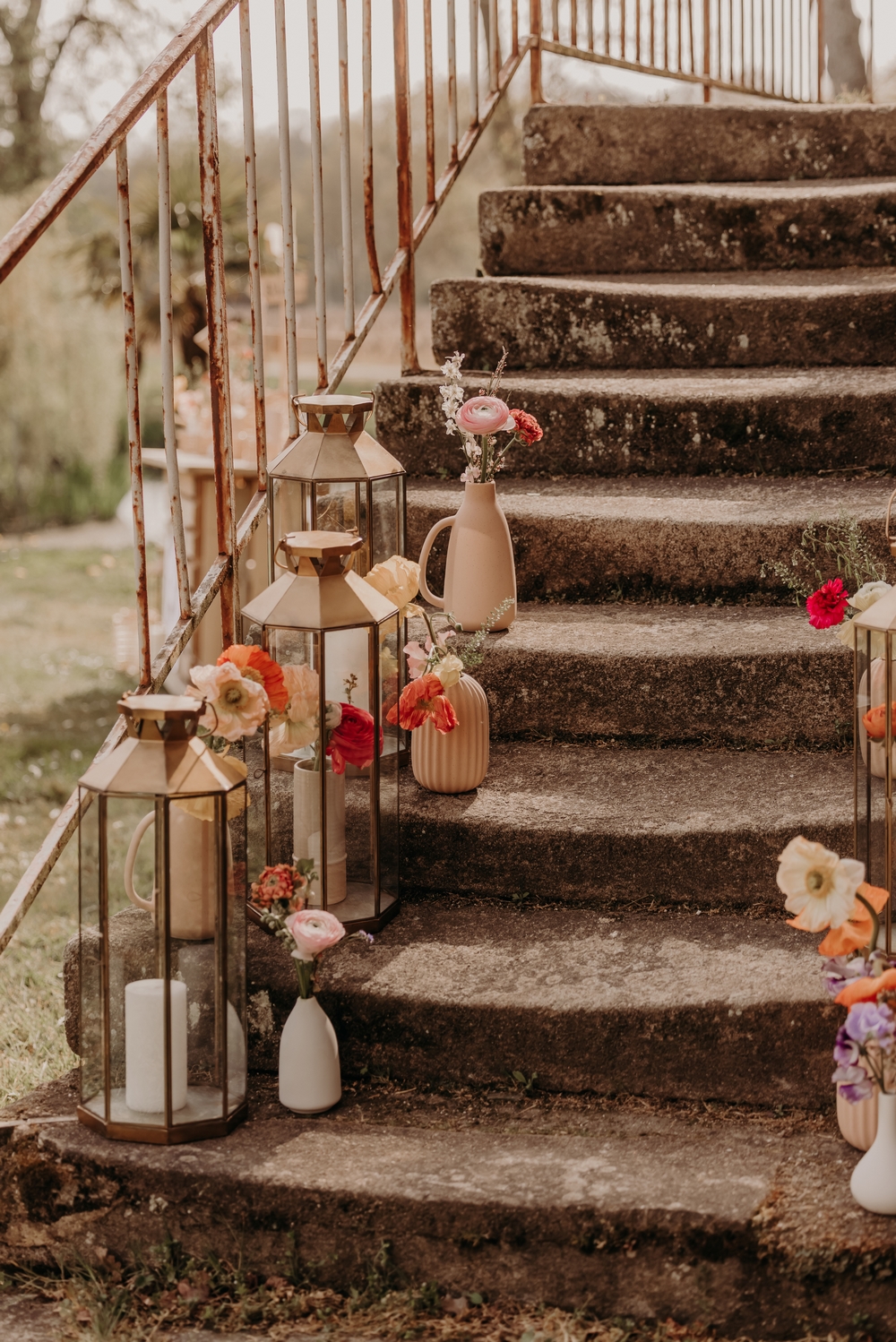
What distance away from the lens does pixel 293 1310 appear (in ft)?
6.05

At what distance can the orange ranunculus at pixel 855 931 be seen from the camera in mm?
1812

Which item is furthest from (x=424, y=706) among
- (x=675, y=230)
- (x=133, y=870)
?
(x=675, y=230)

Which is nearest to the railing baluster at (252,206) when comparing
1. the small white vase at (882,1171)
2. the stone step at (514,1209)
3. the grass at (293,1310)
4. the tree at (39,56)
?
the stone step at (514,1209)

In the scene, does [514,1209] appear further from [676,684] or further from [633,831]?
[676,684]

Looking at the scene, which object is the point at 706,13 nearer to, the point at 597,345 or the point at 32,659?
the point at 597,345

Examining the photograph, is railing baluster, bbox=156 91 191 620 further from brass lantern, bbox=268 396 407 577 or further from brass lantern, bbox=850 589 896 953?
brass lantern, bbox=850 589 896 953

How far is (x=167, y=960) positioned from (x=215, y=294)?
1.12 meters

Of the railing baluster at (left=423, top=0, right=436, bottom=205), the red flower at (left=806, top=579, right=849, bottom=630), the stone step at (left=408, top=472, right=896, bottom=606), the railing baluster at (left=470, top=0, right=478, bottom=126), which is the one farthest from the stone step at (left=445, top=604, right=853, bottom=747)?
the railing baluster at (left=470, top=0, right=478, bottom=126)

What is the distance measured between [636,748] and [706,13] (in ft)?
11.1

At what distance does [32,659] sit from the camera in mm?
8250

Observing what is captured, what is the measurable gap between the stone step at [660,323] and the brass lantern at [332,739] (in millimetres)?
1221

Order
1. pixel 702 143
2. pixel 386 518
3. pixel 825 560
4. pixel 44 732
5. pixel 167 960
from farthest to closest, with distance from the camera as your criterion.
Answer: pixel 44 732 < pixel 702 143 < pixel 825 560 < pixel 386 518 < pixel 167 960

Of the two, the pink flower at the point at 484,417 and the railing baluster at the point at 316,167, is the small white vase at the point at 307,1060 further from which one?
the railing baluster at the point at 316,167

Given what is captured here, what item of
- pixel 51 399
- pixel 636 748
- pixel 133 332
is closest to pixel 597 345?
pixel 636 748
